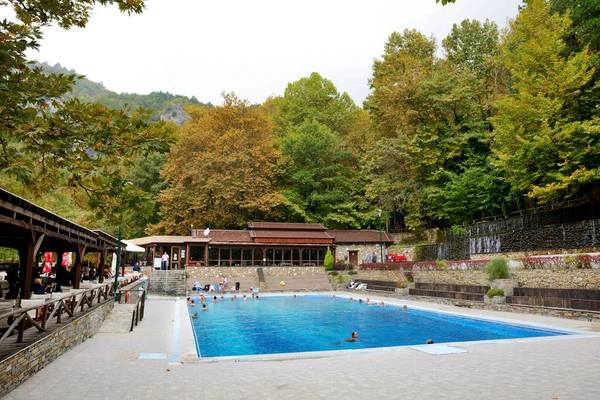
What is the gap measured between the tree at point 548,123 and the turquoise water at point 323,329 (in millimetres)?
10729

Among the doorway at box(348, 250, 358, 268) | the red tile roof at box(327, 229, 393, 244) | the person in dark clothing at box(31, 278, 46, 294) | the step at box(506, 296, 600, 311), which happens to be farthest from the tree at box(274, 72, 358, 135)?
the person in dark clothing at box(31, 278, 46, 294)

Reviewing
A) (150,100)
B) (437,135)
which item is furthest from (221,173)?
(150,100)

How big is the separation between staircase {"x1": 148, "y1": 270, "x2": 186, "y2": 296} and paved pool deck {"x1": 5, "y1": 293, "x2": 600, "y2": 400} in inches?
748

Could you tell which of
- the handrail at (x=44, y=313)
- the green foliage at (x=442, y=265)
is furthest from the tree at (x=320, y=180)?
the handrail at (x=44, y=313)

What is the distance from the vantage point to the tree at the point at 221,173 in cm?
4031

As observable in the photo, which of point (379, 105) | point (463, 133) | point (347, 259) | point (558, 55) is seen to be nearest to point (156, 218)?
point (347, 259)

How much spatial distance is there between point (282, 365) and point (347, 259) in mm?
33048

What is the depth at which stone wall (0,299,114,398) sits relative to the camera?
5974mm

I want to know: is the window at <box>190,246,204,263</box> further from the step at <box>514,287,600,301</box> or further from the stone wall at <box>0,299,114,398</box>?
the step at <box>514,287,600,301</box>

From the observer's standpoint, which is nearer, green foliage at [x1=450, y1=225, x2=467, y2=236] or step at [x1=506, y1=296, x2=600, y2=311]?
step at [x1=506, y1=296, x2=600, y2=311]

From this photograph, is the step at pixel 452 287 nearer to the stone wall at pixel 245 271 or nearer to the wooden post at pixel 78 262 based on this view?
the stone wall at pixel 245 271

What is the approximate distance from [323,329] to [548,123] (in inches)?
716

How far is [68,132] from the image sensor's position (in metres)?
4.78

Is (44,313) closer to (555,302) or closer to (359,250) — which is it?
(555,302)
